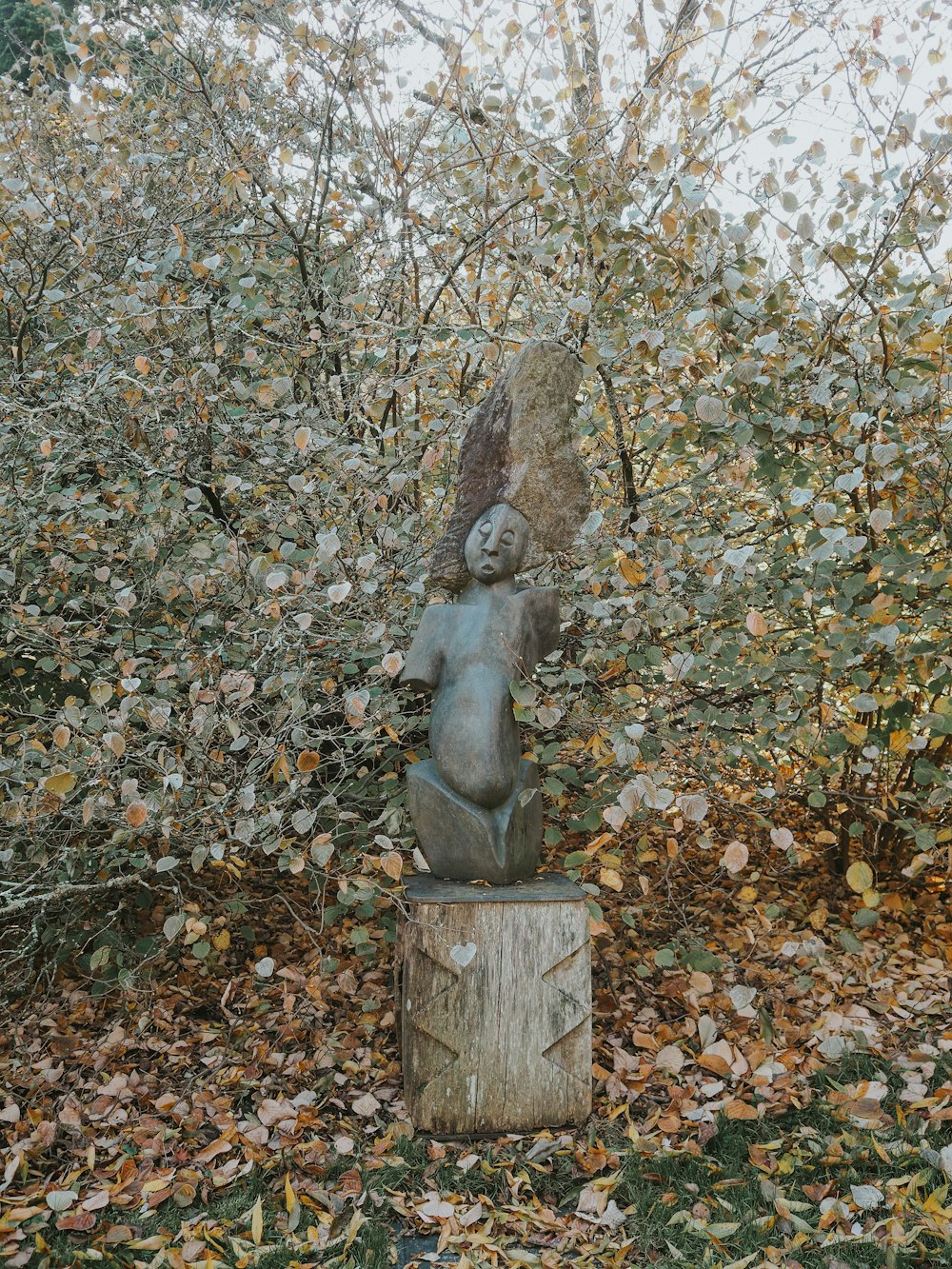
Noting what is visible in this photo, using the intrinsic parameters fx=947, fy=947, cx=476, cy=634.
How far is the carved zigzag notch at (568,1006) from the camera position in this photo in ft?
8.45

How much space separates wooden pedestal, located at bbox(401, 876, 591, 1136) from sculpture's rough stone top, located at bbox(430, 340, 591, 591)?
Answer: 3.23ft

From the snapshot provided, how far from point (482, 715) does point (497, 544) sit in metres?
0.49

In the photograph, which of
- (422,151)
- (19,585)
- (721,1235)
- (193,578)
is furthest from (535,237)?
(721,1235)

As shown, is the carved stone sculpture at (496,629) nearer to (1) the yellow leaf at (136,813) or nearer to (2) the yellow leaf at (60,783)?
(1) the yellow leaf at (136,813)

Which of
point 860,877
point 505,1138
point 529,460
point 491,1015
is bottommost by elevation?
point 505,1138

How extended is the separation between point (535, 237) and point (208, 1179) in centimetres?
340

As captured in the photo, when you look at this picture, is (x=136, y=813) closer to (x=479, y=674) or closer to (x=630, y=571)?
(x=479, y=674)

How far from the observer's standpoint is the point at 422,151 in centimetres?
411

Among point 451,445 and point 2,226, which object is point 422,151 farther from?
point 2,226

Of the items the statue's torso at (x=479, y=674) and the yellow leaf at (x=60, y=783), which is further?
the statue's torso at (x=479, y=674)

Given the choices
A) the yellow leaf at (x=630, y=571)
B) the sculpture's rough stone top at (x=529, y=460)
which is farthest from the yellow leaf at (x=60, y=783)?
the yellow leaf at (x=630, y=571)

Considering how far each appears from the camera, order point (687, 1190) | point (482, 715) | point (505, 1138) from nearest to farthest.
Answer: point (687, 1190) → point (505, 1138) → point (482, 715)

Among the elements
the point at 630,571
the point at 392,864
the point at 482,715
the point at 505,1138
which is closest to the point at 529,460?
the point at 630,571

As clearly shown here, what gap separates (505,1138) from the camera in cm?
256
